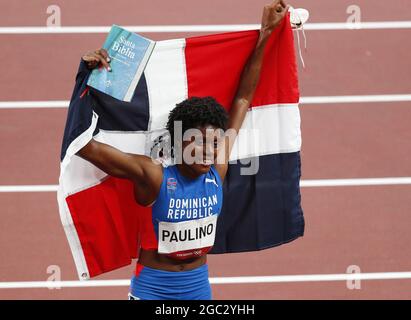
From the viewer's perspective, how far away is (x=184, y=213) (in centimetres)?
321

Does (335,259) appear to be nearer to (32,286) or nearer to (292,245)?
(292,245)

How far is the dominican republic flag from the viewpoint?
3396 millimetres

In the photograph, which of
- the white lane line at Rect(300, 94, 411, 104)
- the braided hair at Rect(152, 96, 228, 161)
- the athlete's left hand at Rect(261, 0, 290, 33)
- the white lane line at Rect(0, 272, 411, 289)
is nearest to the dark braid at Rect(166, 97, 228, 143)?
the braided hair at Rect(152, 96, 228, 161)

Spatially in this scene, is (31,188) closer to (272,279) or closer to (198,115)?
(272,279)

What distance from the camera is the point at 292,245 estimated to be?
530 centimetres

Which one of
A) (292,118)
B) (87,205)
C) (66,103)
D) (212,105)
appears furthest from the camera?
(66,103)

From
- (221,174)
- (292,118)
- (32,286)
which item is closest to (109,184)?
(221,174)

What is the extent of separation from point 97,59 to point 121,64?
4.5 inches

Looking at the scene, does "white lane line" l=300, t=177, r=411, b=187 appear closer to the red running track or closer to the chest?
the red running track

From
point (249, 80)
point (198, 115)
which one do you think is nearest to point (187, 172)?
point (198, 115)

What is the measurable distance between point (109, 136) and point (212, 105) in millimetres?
548

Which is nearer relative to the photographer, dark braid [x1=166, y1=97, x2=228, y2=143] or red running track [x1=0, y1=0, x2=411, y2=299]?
dark braid [x1=166, y1=97, x2=228, y2=143]

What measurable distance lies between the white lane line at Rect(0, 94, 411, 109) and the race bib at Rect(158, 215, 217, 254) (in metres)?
2.79

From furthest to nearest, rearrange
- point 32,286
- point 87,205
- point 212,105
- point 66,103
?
point 66,103 → point 32,286 → point 87,205 → point 212,105
